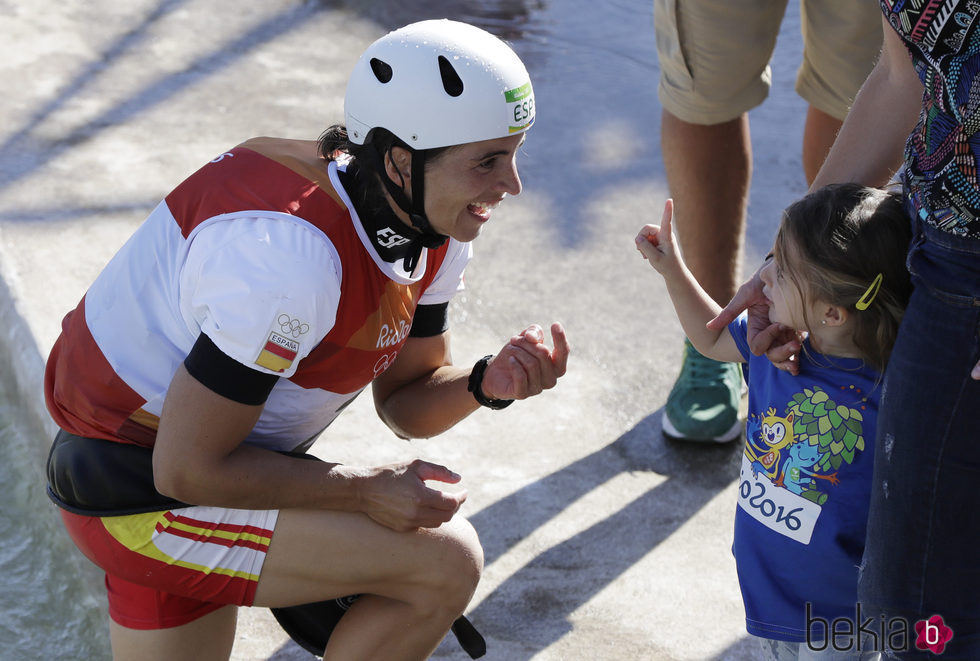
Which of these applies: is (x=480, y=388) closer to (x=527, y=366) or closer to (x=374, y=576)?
(x=527, y=366)

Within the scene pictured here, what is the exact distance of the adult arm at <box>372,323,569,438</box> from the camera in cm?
227

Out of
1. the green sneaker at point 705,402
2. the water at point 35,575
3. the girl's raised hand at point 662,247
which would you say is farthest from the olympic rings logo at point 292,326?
the green sneaker at point 705,402

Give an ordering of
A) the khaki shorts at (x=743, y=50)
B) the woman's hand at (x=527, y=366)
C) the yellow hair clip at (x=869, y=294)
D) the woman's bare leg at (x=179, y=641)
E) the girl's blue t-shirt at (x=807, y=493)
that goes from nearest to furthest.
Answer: the yellow hair clip at (x=869, y=294)
the girl's blue t-shirt at (x=807, y=493)
the woman's bare leg at (x=179, y=641)
the woman's hand at (x=527, y=366)
the khaki shorts at (x=743, y=50)

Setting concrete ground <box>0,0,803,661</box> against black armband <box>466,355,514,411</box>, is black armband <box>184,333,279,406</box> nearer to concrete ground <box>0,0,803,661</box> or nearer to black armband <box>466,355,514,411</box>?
black armband <box>466,355,514,411</box>

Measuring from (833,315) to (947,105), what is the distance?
15.7 inches

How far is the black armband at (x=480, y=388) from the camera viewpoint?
236 centimetres

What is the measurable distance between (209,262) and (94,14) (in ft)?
13.7

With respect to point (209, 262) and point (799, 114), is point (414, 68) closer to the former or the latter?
point (209, 262)

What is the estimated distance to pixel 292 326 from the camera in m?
1.89

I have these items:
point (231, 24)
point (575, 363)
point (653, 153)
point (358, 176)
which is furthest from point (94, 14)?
point (358, 176)

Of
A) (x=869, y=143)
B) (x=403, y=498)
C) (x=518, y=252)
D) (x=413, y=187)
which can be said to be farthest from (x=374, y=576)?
(x=518, y=252)

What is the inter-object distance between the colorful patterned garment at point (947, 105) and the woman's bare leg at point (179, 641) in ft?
4.97

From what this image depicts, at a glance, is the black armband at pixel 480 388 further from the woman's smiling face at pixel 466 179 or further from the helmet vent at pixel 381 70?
the helmet vent at pixel 381 70

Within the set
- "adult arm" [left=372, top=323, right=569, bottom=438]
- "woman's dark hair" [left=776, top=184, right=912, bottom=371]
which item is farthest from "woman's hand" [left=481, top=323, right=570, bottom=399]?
"woman's dark hair" [left=776, top=184, right=912, bottom=371]
